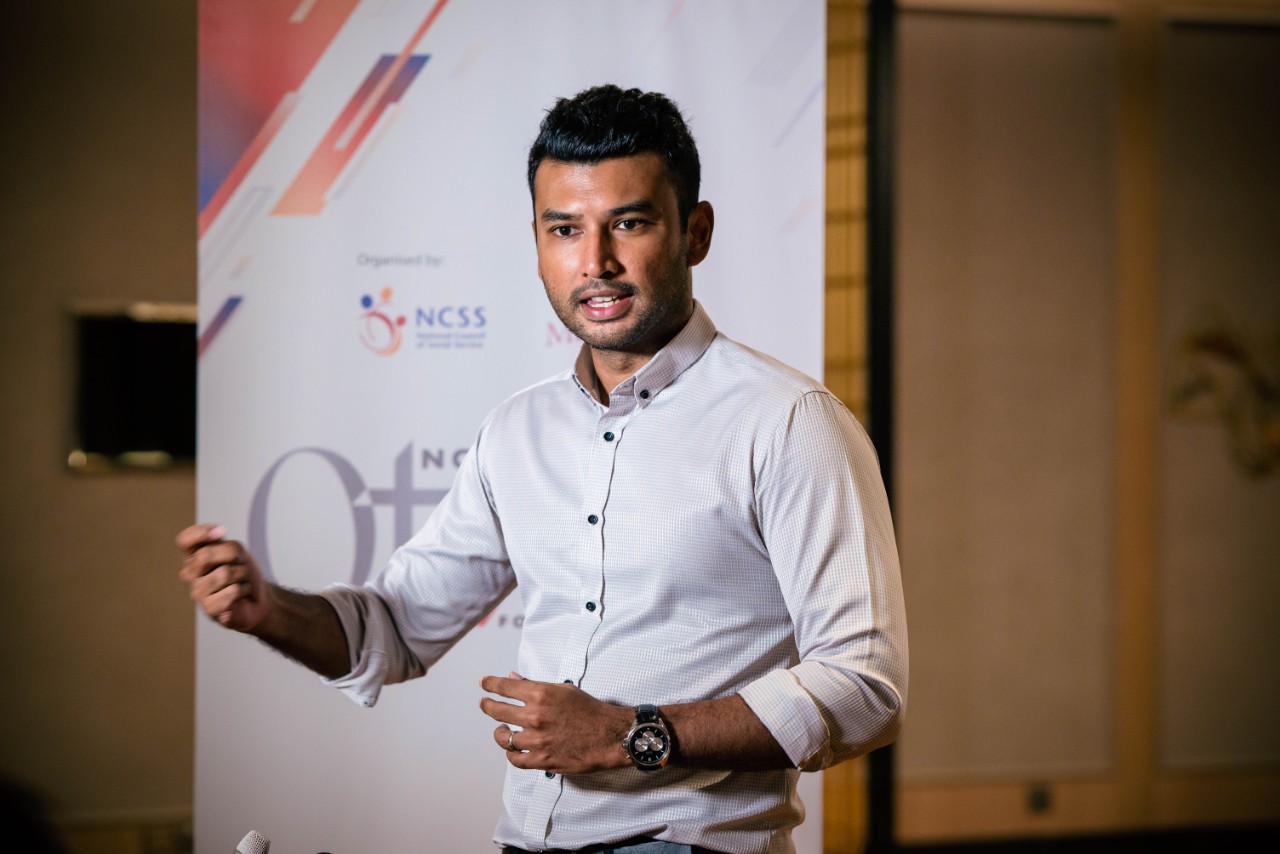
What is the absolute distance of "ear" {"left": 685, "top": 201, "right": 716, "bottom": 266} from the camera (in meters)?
1.72

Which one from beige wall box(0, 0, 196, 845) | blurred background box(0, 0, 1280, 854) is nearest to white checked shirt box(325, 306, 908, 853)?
beige wall box(0, 0, 196, 845)

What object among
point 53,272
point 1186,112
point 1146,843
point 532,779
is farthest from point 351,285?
point 1146,843

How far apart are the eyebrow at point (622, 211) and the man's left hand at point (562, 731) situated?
69cm

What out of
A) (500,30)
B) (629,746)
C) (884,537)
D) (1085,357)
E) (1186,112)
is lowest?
(629,746)

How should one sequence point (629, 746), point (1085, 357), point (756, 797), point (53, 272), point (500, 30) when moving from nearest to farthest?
point (629, 746)
point (756, 797)
point (500, 30)
point (53, 272)
point (1085, 357)

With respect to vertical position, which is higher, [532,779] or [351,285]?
[351,285]

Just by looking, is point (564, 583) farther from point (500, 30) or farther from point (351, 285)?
point (500, 30)

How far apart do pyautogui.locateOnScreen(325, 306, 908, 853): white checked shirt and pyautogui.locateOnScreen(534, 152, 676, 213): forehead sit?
0.20 m

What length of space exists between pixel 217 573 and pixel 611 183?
79 cm

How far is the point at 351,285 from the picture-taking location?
7.15ft

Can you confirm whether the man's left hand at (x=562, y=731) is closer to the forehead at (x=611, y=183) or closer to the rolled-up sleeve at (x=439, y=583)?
the rolled-up sleeve at (x=439, y=583)

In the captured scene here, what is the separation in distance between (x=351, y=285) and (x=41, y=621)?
205cm

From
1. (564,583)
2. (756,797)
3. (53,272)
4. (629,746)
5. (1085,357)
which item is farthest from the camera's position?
(1085,357)

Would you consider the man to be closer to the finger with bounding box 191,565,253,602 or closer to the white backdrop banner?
the finger with bounding box 191,565,253,602
